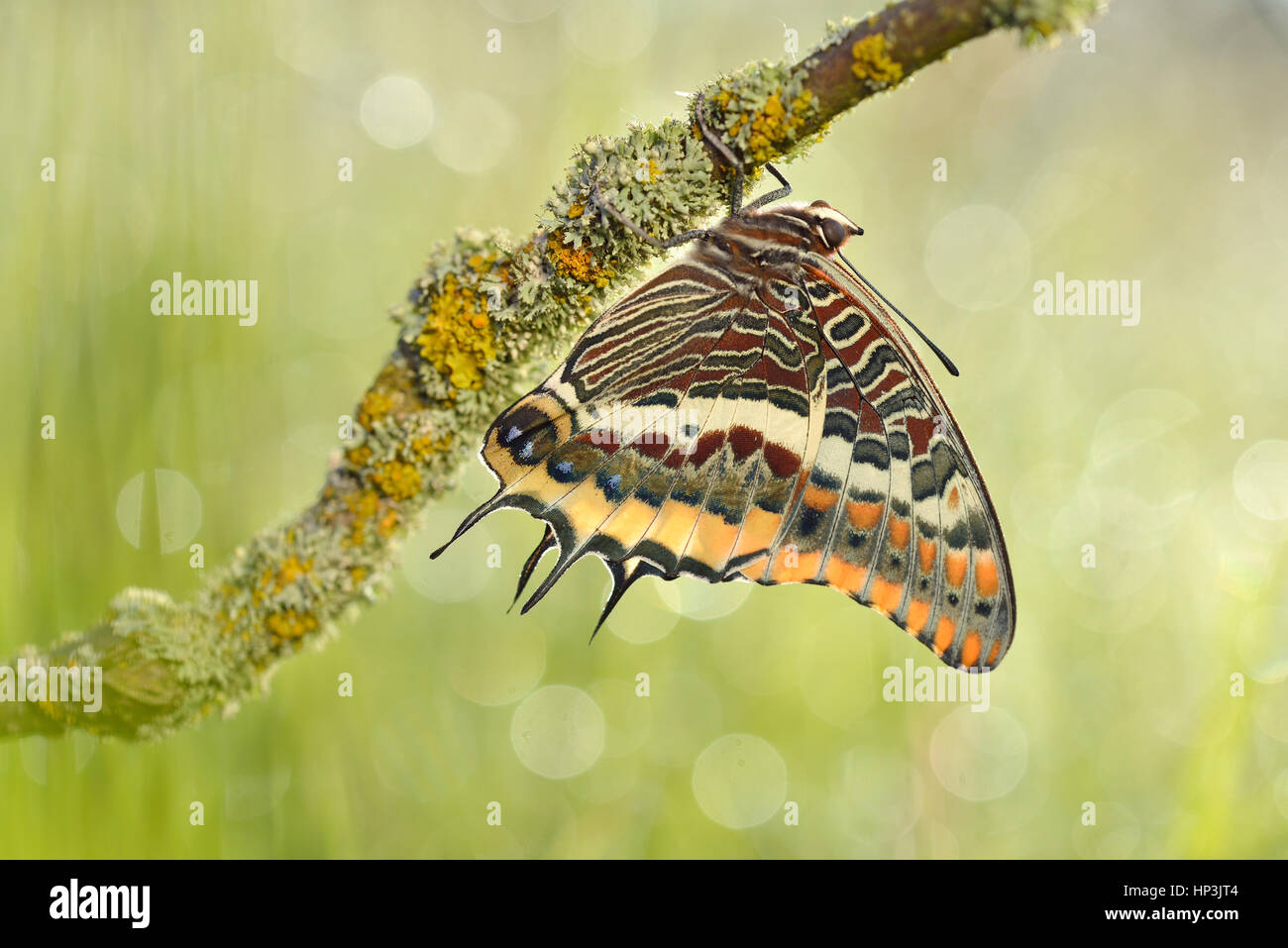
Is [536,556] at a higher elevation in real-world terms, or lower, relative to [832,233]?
lower

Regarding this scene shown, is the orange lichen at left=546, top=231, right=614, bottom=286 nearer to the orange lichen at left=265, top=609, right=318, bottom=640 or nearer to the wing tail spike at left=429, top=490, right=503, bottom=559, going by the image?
the wing tail spike at left=429, top=490, right=503, bottom=559

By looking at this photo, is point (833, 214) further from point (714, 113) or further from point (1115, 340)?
point (1115, 340)

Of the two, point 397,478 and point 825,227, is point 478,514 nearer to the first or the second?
point 397,478

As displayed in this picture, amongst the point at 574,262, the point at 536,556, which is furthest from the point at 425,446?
the point at 574,262

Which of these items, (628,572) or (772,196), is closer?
(772,196)

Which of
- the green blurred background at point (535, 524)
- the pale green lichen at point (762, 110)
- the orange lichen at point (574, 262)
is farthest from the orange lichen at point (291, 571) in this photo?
the pale green lichen at point (762, 110)

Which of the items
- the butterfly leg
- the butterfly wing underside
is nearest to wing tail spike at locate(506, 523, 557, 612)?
the butterfly wing underside
